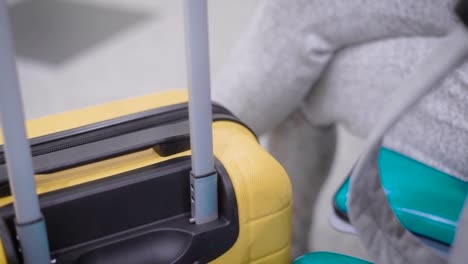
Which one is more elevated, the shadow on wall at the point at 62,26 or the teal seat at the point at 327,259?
the teal seat at the point at 327,259

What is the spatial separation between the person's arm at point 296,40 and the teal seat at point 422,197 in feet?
0.47

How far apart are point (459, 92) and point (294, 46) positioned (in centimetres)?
19

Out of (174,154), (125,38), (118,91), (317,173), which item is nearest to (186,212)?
(174,154)

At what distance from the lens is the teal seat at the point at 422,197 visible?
1.66ft

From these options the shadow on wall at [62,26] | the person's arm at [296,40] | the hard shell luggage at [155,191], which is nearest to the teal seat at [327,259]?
the hard shell luggage at [155,191]

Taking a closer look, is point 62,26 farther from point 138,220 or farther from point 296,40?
point 138,220

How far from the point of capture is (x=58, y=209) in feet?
1.42

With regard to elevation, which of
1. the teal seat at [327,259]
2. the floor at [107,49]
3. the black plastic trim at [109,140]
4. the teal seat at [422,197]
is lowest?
the floor at [107,49]

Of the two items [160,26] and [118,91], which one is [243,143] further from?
[160,26]

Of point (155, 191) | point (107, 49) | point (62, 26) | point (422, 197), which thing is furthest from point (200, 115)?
point (62, 26)

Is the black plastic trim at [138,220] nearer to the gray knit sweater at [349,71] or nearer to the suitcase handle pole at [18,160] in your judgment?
the suitcase handle pole at [18,160]

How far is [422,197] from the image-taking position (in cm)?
52

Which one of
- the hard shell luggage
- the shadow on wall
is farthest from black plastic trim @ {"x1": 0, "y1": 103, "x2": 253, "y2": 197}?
the shadow on wall

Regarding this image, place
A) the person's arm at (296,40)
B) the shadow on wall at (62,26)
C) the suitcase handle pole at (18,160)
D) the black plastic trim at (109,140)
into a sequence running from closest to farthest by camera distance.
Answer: the suitcase handle pole at (18,160) < the black plastic trim at (109,140) < the person's arm at (296,40) < the shadow on wall at (62,26)
